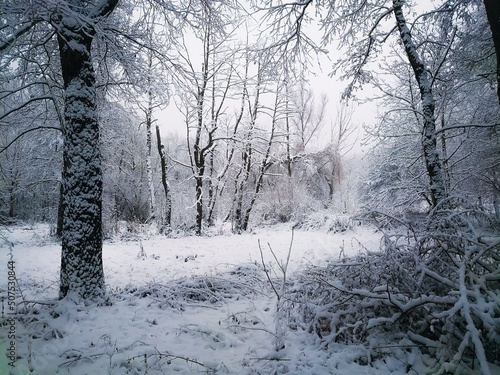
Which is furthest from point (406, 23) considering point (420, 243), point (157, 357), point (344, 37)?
point (157, 357)

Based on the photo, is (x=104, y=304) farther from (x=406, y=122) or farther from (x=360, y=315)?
(x=406, y=122)

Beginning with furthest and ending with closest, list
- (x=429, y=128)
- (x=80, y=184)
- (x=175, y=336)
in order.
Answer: (x=429, y=128)
(x=80, y=184)
(x=175, y=336)

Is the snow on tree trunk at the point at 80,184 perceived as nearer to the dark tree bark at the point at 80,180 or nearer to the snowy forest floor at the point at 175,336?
the dark tree bark at the point at 80,180

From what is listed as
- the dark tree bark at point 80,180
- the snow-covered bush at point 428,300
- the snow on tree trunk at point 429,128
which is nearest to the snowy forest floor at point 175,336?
the snow-covered bush at point 428,300

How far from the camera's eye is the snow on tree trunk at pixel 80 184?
12.8 ft

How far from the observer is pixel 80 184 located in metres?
3.96


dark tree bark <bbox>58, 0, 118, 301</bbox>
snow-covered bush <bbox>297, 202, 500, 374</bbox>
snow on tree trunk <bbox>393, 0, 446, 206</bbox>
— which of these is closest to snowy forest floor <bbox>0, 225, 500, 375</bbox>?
snow-covered bush <bbox>297, 202, 500, 374</bbox>

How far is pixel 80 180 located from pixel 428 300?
15.1ft

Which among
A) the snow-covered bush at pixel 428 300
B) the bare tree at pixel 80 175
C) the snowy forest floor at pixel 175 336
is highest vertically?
the bare tree at pixel 80 175

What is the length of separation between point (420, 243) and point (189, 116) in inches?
455

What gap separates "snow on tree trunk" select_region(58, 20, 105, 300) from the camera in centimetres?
391

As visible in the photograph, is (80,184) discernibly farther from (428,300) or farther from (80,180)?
(428,300)

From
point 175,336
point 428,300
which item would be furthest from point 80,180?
point 428,300

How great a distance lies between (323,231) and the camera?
13.0 meters
